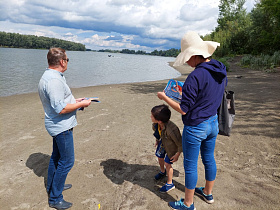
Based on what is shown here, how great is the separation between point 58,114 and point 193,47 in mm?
1781

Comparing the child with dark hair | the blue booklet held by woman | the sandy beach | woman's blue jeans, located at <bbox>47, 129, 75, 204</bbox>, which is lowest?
the sandy beach

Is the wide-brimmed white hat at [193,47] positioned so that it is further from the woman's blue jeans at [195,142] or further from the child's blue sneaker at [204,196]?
the child's blue sneaker at [204,196]

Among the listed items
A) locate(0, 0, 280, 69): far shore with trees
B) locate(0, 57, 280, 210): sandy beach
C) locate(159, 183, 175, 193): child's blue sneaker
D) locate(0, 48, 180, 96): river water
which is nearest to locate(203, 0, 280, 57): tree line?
locate(0, 0, 280, 69): far shore with trees

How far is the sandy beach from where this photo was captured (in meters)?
3.03

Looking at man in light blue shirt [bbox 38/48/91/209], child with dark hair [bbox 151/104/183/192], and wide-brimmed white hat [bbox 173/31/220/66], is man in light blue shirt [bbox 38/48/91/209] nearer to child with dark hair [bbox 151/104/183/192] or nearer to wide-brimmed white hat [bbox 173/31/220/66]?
child with dark hair [bbox 151/104/183/192]

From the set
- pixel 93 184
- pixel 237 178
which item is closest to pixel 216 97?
pixel 237 178

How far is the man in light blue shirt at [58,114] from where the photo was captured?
240 cm

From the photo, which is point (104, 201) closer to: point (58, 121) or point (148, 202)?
point (148, 202)

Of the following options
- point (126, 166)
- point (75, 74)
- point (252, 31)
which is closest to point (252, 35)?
point (252, 31)

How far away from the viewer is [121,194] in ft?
10.3

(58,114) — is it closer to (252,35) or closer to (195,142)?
(195,142)

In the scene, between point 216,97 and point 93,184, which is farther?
point 93,184

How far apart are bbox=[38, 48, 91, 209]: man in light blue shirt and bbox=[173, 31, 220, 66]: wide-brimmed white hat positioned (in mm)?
1315

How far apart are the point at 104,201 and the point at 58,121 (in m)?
1.38
